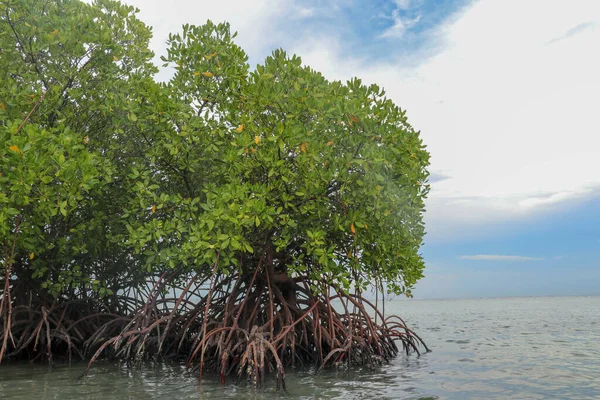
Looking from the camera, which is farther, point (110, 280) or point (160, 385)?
point (110, 280)

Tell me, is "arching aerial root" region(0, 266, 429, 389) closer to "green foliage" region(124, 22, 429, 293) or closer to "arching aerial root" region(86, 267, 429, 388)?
"arching aerial root" region(86, 267, 429, 388)

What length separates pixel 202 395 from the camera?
746 cm

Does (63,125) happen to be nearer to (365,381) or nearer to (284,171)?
(284,171)

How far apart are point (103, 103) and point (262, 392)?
20.7 feet

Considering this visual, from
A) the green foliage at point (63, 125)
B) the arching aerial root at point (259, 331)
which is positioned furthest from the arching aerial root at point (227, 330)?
the green foliage at point (63, 125)

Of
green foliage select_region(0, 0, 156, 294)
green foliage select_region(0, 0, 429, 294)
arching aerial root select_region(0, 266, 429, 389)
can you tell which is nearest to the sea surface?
arching aerial root select_region(0, 266, 429, 389)

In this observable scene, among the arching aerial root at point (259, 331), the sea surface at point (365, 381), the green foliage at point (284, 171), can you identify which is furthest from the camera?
the arching aerial root at point (259, 331)

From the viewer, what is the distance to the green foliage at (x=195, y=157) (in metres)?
8.41

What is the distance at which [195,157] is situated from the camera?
Answer: 9969 millimetres

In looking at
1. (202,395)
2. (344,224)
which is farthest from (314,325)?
(202,395)

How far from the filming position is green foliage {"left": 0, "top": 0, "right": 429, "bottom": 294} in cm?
841

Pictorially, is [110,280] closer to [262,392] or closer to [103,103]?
[103,103]

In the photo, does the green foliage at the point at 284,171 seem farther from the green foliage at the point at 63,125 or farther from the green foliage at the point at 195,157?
the green foliage at the point at 63,125

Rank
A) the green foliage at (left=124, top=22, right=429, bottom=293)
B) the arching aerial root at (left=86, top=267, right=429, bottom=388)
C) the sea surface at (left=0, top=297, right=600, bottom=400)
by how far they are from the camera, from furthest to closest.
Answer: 1. the arching aerial root at (left=86, top=267, right=429, bottom=388)
2. the green foliage at (left=124, top=22, right=429, bottom=293)
3. the sea surface at (left=0, top=297, right=600, bottom=400)
